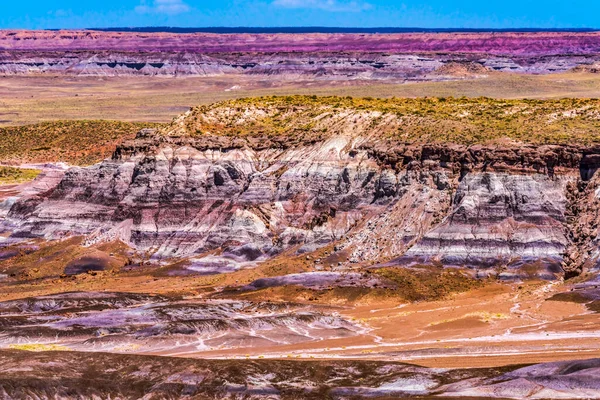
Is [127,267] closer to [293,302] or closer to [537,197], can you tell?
[293,302]

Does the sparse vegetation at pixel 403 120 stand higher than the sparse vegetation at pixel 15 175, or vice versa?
the sparse vegetation at pixel 403 120

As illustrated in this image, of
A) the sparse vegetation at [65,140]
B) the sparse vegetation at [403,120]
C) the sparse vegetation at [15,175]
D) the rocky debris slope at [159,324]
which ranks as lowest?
the rocky debris slope at [159,324]

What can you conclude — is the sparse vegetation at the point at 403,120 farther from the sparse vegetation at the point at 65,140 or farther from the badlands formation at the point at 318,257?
the sparse vegetation at the point at 65,140

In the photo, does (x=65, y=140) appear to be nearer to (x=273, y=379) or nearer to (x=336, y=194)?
(x=336, y=194)

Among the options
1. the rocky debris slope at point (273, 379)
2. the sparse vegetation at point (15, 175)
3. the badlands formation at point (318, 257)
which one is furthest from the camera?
the sparse vegetation at point (15, 175)

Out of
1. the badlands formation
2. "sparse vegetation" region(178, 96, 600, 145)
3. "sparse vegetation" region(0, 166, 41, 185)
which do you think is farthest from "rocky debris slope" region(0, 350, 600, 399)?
"sparse vegetation" region(0, 166, 41, 185)

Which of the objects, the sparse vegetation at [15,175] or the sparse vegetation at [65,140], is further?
the sparse vegetation at [65,140]

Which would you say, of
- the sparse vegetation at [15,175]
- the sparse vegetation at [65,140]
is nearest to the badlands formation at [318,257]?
the sparse vegetation at [15,175]

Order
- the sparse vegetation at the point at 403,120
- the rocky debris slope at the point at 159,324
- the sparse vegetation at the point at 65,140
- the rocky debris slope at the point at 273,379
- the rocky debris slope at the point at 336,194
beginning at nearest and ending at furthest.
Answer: the rocky debris slope at the point at 273,379, the rocky debris slope at the point at 159,324, the rocky debris slope at the point at 336,194, the sparse vegetation at the point at 403,120, the sparse vegetation at the point at 65,140

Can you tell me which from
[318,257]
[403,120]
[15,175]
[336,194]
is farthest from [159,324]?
[15,175]
